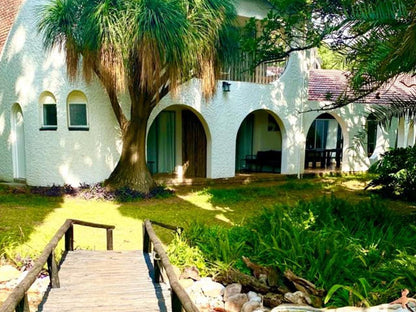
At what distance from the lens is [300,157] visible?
1540 centimetres

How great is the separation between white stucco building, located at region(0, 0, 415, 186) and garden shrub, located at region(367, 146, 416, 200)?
2.02m

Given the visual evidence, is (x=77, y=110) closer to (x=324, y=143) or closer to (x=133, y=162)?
(x=133, y=162)

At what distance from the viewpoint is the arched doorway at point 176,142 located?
14.7 meters

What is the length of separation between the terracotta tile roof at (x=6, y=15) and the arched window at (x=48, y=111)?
4050mm

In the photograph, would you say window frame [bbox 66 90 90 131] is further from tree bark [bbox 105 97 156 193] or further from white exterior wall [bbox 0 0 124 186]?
tree bark [bbox 105 97 156 193]

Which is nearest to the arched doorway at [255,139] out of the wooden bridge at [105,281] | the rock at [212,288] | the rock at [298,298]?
the wooden bridge at [105,281]

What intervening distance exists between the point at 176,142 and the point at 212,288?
10570 mm

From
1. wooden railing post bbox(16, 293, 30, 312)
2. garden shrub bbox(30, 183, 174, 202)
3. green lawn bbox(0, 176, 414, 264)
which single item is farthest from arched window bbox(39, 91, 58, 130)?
wooden railing post bbox(16, 293, 30, 312)

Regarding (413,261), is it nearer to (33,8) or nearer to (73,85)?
(73,85)

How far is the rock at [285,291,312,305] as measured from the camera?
4.24m

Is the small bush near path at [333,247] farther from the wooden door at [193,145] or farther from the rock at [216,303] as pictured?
the wooden door at [193,145]

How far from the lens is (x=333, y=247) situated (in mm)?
4793

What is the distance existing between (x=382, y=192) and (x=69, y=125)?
10.3m

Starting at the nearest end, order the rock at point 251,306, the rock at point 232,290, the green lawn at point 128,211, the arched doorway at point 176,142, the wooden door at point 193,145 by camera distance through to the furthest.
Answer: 1. the rock at point 251,306
2. the rock at point 232,290
3. the green lawn at point 128,211
4. the wooden door at point 193,145
5. the arched doorway at point 176,142
